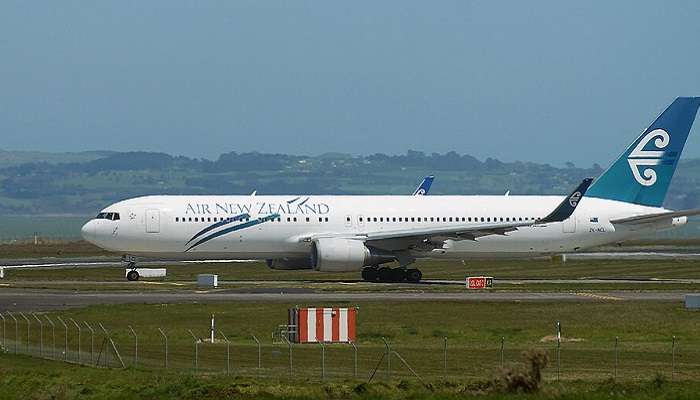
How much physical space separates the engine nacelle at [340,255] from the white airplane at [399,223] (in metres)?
0.05

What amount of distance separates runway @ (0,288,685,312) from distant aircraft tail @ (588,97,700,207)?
13.3 m

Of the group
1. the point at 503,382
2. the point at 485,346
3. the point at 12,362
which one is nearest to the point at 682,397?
the point at 503,382

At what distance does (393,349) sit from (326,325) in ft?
8.97

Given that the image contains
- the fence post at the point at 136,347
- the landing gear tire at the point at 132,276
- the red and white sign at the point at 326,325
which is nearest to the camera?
the fence post at the point at 136,347

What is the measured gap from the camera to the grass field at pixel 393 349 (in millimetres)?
31891

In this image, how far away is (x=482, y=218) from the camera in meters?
73.6

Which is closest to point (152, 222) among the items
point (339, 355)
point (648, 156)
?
point (648, 156)

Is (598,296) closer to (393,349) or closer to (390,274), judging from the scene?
(390,274)

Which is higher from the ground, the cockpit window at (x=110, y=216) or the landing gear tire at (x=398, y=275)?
the cockpit window at (x=110, y=216)

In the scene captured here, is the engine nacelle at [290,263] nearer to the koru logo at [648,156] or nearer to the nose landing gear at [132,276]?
the nose landing gear at [132,276]

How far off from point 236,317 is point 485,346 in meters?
12.0

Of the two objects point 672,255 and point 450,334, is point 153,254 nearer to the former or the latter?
point 450,334

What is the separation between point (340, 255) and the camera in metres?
69.4

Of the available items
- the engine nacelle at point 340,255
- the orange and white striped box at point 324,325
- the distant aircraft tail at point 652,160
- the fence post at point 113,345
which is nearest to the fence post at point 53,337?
the fence post at point 113,345
